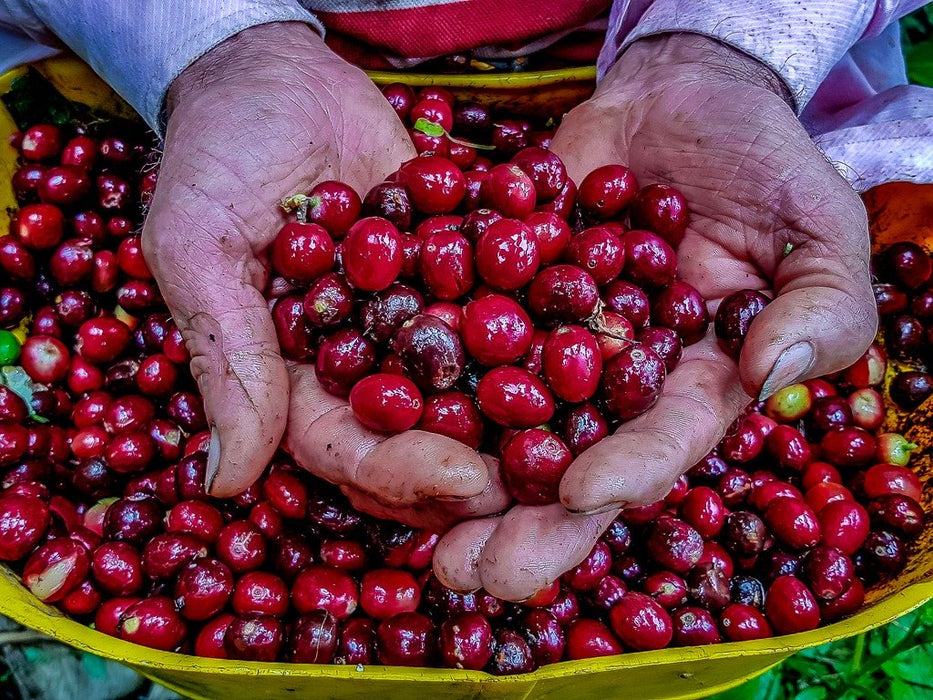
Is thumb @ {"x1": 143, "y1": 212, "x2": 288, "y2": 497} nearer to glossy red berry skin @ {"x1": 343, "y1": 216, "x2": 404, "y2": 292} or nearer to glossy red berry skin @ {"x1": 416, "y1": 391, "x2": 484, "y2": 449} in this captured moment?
glossy red berry skin @ {"x1": 343, "y1": 216, "x2": 404, "y2": 292}

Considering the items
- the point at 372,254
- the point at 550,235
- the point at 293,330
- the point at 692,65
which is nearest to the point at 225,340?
the point at 293,330

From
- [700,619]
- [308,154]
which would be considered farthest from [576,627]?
[308,154]

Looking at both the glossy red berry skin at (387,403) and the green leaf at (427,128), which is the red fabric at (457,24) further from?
the glossy red berry skin at (387,403)

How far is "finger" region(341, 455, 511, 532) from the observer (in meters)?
2.14

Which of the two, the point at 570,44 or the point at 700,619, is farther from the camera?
the point at 570,44

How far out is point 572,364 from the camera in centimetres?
220

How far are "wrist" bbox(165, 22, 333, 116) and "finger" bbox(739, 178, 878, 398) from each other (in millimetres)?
2015

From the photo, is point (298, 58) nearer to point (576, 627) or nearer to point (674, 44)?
point (674, 44)

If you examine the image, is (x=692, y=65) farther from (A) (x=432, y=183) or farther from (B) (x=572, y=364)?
(B) (x=572, y=364)

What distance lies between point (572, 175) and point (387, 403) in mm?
1510

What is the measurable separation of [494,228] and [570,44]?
210cm

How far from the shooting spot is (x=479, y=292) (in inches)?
98.0

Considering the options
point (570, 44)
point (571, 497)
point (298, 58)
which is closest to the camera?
point (571, 497)

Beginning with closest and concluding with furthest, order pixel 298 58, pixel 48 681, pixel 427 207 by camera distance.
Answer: pixel 427 207
pixel 298 58
pixel 48 681
